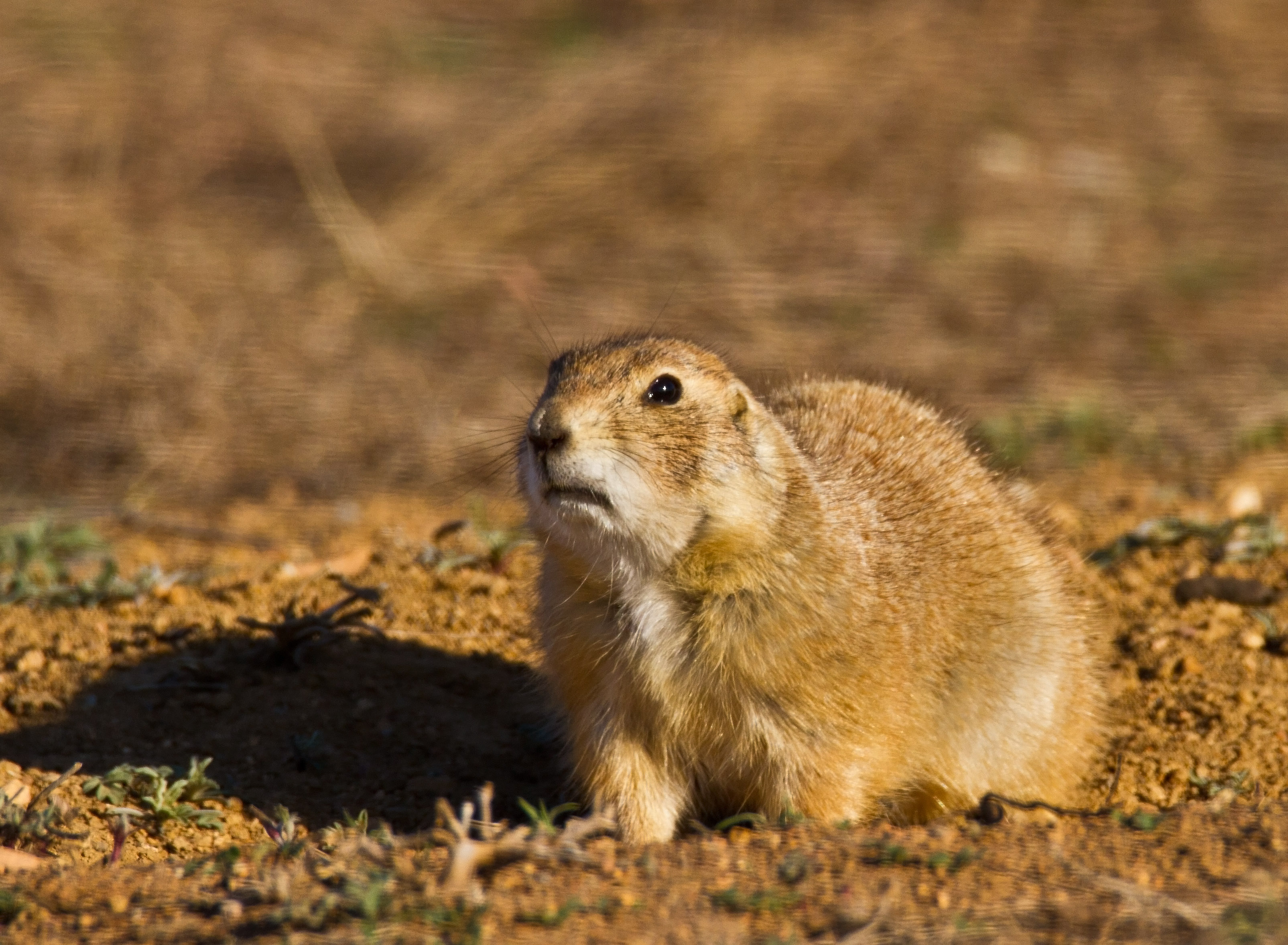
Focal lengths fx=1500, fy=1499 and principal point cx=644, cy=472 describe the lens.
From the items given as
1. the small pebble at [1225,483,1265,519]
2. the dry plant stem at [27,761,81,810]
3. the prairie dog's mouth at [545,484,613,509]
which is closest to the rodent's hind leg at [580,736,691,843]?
the prairie dog's mouth at [545,484,613,509]

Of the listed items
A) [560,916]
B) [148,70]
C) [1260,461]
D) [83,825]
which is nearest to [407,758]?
[83,825]

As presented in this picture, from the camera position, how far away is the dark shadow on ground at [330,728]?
16.8ft

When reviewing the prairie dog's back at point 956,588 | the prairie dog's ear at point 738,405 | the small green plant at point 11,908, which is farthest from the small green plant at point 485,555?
the small green plant at point 11,908

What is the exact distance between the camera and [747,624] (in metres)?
4.22

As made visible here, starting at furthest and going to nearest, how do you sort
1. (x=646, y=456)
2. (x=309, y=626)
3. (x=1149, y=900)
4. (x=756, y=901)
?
(x=309, y=626) → (x=646, y=456) → (x=756, y=901) → (x=1149, y=900)

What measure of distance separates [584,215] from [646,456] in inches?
315

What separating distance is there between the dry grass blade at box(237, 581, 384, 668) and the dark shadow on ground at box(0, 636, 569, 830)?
0.06m

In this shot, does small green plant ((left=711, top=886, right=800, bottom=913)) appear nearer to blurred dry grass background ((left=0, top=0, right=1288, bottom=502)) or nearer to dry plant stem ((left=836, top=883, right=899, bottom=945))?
dry plant stem ((left=836, top=883, right=899, bottom=945))

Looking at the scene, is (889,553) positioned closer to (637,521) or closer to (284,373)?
(637,521)

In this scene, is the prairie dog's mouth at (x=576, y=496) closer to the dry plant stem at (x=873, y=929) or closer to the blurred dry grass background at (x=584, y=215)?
the dry plant stem at (x=873, y=929)

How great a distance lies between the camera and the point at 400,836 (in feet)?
12.8

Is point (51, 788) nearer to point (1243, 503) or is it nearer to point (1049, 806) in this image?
point (1049, 806)

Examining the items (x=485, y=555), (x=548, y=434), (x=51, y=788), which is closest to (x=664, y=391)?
(x=548, y=434)

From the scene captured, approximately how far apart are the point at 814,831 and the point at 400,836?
43.3 inches
